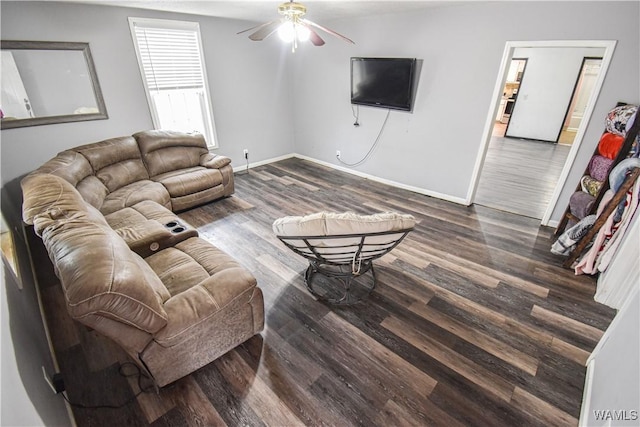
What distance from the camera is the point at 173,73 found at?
4.24 m

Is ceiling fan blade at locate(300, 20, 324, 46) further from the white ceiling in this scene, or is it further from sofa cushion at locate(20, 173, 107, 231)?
sofa cushion at locate(20, 173, 107, 231)

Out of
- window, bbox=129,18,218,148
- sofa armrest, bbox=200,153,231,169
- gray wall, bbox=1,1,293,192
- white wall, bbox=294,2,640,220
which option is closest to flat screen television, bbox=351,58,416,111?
white wall, bbox=294,2,640,220

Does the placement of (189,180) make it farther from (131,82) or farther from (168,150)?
(131,82)

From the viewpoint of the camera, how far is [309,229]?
189cm

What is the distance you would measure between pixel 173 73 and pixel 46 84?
1500mm

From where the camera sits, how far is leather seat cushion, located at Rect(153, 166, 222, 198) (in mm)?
3689

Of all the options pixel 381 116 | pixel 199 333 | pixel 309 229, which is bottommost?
pixel 199 333

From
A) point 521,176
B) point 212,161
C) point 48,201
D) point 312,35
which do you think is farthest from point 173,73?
point 521,176

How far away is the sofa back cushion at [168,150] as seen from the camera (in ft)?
12.7

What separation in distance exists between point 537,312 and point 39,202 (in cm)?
375

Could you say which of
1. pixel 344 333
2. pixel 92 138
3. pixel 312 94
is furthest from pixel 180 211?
pixel 312 94

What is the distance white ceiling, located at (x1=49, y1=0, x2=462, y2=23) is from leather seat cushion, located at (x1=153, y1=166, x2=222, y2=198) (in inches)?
77.7

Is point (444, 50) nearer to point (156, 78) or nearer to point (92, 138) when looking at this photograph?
point (156, 78)

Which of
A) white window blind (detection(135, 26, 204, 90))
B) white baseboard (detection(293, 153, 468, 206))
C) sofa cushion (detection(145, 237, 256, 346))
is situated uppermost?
white window blind (detection(135, 26, 204, 90))
